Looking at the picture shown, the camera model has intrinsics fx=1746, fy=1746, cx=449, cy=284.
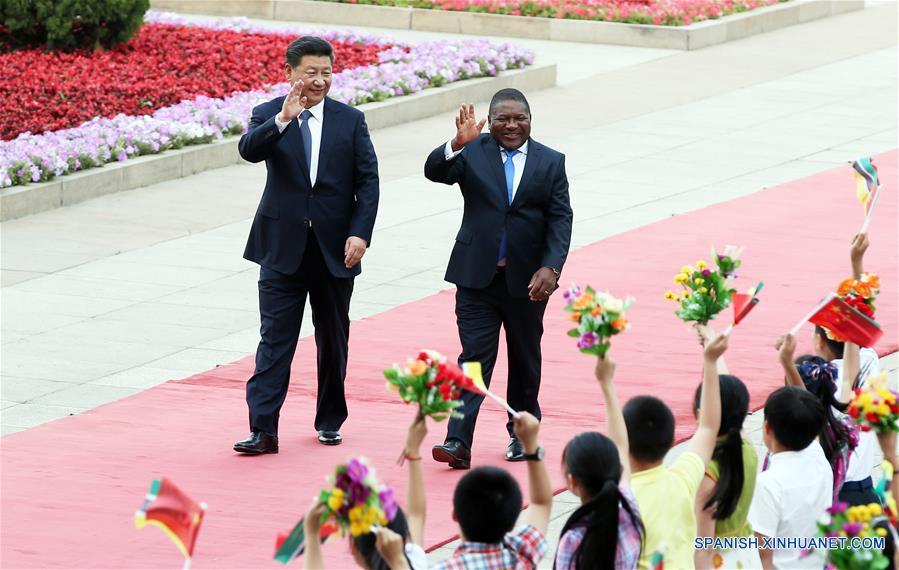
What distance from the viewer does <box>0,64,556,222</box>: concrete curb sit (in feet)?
49.6

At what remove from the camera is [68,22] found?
20.3 meters

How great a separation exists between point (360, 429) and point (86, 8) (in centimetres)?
1222

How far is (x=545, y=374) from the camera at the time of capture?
10.8 meters

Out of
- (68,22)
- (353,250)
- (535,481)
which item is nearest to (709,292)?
(535,481)

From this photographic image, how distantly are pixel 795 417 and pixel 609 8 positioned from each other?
69.0ft

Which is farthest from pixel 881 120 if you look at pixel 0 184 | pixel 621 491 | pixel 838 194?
pixel 621 491

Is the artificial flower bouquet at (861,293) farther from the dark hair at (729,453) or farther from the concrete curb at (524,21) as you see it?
the concrete curb at (524,21)

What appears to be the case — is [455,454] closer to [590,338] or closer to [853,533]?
[590,338]

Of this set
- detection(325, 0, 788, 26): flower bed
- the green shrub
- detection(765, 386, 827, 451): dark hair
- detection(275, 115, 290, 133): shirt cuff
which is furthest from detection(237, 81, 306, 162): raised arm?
detection(325, 0, 788, 26): flower bed

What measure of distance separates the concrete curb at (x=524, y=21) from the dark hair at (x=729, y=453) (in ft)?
64.4

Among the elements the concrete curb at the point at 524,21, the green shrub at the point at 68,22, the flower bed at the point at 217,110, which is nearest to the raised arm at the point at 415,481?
the flower bed at the point at 217,110

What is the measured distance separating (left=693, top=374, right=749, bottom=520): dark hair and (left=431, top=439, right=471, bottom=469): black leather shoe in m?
2.69

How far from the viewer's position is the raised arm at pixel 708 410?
5.83 m

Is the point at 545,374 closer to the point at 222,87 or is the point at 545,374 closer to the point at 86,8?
the point at 222,87
